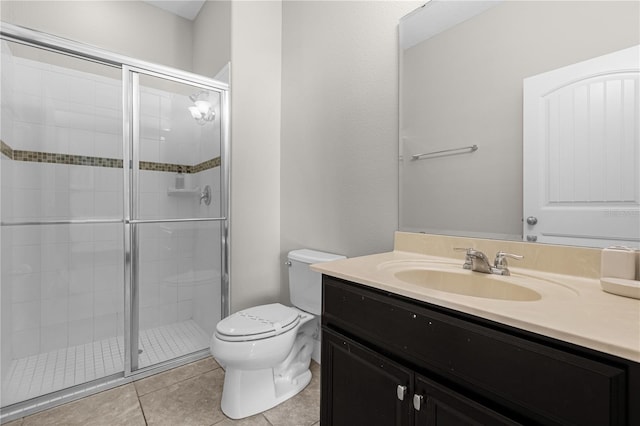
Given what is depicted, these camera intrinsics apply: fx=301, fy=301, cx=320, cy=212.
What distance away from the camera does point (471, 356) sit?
0.70m

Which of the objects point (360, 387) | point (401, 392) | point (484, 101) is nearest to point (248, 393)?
point (360, 387)

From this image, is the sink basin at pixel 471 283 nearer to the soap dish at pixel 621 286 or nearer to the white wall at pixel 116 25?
the soap dish at pixel 621 286

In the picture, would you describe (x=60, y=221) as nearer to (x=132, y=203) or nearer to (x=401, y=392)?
(x=132, y=203)

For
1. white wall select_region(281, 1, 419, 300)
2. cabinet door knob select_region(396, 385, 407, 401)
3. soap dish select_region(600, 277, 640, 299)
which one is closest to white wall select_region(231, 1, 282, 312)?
white wall select_region(281, 1, 419, 300)

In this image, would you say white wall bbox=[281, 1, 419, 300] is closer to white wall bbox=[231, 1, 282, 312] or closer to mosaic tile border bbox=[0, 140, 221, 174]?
white wall bbox=[231, 1, 282, 312]

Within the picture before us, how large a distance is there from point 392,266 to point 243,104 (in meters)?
1.57

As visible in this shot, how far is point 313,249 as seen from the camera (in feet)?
6.53

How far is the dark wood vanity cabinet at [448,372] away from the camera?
54 centimetres

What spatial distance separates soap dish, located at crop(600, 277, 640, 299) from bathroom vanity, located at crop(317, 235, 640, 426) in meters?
0.03

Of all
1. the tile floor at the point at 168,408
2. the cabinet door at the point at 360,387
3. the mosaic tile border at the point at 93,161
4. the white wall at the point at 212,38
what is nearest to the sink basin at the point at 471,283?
the cabinet door at the point at 360,387

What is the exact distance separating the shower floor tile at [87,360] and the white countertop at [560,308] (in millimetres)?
1606

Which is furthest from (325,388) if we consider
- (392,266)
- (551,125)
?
(551,125)

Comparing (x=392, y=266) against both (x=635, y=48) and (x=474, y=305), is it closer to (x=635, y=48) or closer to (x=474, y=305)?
(x=474, y=305)

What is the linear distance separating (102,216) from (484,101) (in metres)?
2.17
